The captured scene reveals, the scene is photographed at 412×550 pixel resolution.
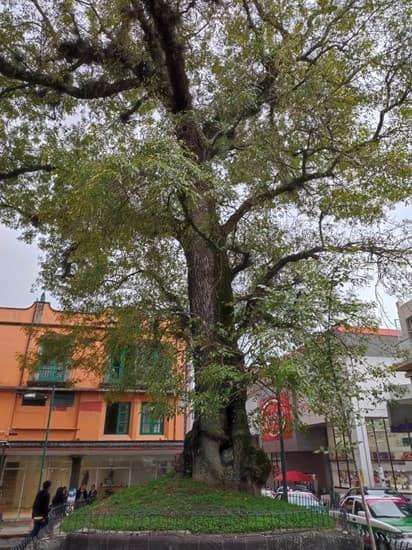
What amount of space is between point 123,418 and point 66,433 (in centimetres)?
267

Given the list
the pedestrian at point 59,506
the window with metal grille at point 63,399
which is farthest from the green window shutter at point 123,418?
the pedestrian at point 59,506

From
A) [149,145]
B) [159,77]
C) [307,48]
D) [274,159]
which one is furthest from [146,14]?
[149,145]

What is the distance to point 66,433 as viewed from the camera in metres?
17.9

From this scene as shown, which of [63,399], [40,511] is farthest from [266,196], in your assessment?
[63,399]

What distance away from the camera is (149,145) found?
15.4 feet

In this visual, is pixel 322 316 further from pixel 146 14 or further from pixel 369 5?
pixel 146 14

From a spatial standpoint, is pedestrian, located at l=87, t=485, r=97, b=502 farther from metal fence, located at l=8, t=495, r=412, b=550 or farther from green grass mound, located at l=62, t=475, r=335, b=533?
metal fence, located at l=8, t=495, r=412, b=550

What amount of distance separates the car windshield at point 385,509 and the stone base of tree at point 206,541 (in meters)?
5.18

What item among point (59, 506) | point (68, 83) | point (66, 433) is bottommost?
point (59, 506)

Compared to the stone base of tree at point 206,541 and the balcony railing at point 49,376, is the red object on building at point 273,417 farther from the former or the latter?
the balcony railing at point 49,376

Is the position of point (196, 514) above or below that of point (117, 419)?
below

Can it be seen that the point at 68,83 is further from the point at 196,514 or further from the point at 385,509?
the point at 385,509

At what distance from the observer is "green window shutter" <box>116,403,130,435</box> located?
18.6 metres

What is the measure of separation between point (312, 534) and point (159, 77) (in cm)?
878
